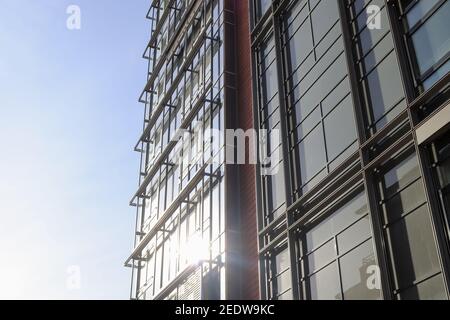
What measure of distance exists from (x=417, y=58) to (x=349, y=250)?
18.1 ft

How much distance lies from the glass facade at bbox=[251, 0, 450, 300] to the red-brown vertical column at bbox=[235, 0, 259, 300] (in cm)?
114

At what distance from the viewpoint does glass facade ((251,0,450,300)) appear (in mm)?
15117

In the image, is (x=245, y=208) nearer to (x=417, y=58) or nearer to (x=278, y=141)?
(x=278, y=141)

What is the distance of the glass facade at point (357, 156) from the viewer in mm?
15117

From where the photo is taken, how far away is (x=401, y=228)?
15.6 metres

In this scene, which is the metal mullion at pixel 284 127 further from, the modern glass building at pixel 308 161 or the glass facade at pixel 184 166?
the glass facade at pixel 184 166

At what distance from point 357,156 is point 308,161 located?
10.4 ft

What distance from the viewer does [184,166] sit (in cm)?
3191

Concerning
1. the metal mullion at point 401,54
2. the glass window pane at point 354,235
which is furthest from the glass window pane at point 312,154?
the metal mullion at point 401,54

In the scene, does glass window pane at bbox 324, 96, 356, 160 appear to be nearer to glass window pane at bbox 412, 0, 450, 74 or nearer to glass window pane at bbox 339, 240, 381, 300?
glass window pane at bbox 412, 0, 450, 74

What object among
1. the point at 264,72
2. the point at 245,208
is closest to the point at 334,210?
the point at 245,208
